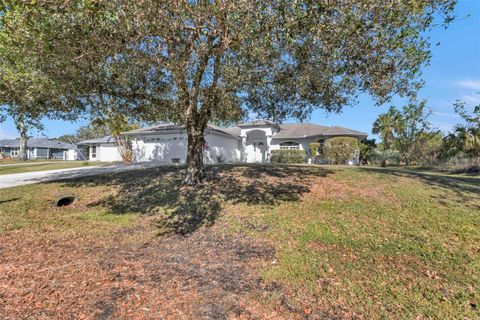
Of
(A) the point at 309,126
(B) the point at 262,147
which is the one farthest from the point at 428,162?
(B) the point at 262,147

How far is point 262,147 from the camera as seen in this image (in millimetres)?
29203

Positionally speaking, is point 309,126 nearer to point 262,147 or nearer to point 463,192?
point 262,147

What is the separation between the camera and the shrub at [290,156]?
2628cm


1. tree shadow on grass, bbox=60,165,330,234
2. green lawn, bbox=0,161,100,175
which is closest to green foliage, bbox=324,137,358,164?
tree shadow on grass, bbox=60,165,330,234

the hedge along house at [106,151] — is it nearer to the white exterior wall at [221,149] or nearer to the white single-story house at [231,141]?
the white single-story house at [231,141]

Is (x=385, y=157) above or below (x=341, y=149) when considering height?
below

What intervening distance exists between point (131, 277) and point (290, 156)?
22.8 metres

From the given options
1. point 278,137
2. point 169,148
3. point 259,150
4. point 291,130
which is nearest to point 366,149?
point 291,130

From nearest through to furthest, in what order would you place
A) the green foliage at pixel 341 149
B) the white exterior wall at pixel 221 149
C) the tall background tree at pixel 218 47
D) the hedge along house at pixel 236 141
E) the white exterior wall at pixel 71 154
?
the tall background tree at pixel 218 47 < the green foliage at pixel 341 149 < the hedge along house at pixel 236 141 < the white exterior wall at pixel 221 149 < the white exterior wall at pixel 71 154

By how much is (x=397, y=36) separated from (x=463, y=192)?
545 cm

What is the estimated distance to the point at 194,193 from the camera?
960 cm

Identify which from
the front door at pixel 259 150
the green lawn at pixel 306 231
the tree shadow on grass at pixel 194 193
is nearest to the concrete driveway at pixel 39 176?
the tree shadow on grass at pixel 194 193

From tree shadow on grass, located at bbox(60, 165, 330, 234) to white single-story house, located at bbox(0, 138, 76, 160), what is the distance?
5348 cm

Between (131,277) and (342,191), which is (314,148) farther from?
(131,277)
